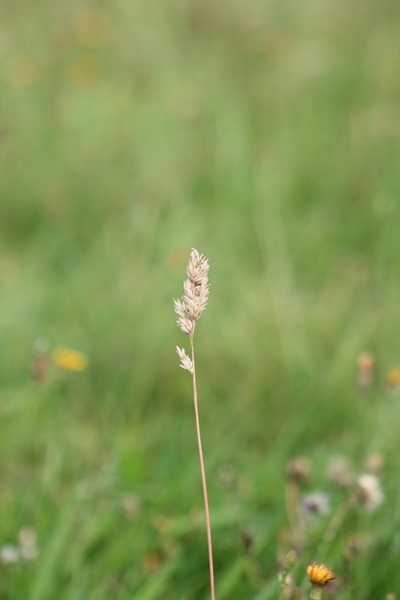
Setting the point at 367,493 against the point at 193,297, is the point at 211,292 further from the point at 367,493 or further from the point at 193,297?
the point at 193,297

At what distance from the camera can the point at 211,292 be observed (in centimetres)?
228

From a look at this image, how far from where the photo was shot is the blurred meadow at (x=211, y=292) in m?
1.27

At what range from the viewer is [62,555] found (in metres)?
1.20

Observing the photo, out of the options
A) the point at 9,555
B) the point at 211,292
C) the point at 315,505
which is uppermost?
the point at 211,292

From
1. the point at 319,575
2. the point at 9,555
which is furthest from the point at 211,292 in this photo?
the point at 319,575

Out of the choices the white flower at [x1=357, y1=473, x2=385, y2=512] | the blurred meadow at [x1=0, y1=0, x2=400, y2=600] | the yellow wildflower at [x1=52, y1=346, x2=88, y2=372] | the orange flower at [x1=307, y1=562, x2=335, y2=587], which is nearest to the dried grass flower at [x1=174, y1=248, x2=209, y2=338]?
the orange flower at [x1=307, y1=562, x2=335, y2=587]

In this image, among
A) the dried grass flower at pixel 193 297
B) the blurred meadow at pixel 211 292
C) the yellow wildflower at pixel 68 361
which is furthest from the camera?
the yellow wildflower at pixel 68 361

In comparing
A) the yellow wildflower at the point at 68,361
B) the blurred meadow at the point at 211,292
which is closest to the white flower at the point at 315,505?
the blurred meadow at the point at 211,292

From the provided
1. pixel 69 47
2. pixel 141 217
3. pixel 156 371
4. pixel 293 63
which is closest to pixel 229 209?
pixel 141 217

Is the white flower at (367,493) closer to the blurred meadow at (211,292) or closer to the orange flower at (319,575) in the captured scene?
the blurred meadow at (211,292)

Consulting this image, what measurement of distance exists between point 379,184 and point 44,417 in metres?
1.82

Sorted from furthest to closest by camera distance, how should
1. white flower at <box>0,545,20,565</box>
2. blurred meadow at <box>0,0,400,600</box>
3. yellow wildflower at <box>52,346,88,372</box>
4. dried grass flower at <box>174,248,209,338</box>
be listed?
yellow wildflower at <box>52,346,88,372</box>
blurred meadow at <box>0,0,400,600</box>
white flower at <box>0,545,20,565</box>
dried grass flower at <box>174,248,209,338</box>

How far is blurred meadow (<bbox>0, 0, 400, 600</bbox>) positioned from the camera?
1.27 metres

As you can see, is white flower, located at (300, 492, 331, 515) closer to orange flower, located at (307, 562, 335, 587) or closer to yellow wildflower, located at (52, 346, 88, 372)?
orange flower, located at (307, 562, 335, 587)
